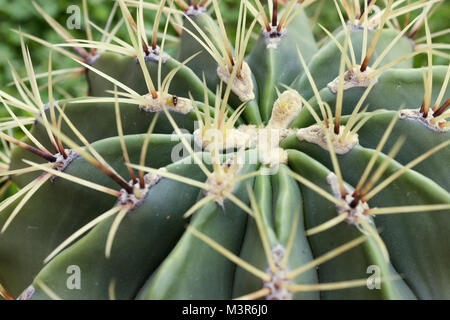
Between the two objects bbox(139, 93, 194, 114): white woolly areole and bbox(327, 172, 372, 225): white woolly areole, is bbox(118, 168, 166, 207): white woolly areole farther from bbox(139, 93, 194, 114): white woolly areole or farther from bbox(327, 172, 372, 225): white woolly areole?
bbox(327, 172, 372, 225): white woolly areole

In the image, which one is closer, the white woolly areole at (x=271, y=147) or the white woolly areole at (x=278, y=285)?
the white woolly areole at (x=278, y=285)

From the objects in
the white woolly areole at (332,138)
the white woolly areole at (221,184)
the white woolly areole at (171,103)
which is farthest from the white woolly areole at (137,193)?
the white woolly areole at (332,138)

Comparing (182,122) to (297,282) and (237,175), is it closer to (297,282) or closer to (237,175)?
(237,175)

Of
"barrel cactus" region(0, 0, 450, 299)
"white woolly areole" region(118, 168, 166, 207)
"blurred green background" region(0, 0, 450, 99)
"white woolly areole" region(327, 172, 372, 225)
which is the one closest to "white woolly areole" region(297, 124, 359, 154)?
"barrel cactus" region(0, 0, 450, 299)

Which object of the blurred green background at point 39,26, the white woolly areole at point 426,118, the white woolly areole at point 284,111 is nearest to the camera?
the white woolly areole at point 426,118

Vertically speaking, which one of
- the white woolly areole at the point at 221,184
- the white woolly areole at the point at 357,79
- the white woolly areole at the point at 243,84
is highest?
the white woolly areole at the point at 243,84

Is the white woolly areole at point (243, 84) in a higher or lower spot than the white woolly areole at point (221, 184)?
higher

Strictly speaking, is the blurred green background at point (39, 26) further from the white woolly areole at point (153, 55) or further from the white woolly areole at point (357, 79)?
the white woolly areole at point (357, 79)
